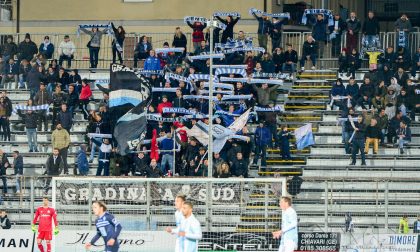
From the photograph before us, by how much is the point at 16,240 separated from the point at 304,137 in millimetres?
11025

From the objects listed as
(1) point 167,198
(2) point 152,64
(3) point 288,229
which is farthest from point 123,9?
(3) point 288,229

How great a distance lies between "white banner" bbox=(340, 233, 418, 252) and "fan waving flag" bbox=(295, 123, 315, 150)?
7.66 metres

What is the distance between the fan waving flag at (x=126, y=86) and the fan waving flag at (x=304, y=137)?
5.00 meters

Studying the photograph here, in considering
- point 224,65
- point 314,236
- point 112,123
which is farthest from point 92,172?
point 314,236

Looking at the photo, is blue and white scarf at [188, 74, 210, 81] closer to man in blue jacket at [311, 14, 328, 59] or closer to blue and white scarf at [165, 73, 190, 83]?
blue and white scarf at [165, 73, 190, 83]

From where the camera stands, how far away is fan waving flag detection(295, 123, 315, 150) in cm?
4900

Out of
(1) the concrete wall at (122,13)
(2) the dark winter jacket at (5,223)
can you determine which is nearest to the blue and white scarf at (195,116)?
(2) the dark winter jacket at (5,223)

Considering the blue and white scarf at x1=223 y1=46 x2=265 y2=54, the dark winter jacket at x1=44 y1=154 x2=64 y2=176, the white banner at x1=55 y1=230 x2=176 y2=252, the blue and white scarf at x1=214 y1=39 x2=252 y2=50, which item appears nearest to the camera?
the white banner at x1=55 y1=230 x2=176 y2=252

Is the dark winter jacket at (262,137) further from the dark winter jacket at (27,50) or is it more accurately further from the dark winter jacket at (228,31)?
the dark winter jacket at (27,50)

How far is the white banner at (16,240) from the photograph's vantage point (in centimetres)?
4169

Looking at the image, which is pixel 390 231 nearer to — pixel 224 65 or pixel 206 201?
pixel 206 201

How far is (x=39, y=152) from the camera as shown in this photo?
50.5m

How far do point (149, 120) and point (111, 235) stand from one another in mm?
16208

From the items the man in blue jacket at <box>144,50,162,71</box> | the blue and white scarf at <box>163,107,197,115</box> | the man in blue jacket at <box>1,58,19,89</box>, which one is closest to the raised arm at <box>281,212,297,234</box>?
the blue and white scarf at <box>163,107,197,115</box>
